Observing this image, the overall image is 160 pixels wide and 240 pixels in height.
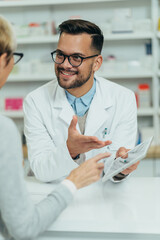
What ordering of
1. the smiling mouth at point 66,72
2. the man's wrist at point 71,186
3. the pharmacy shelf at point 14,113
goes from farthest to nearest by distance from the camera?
the pharmacy shelf at point 14,113 → the smiling mouth at point 66,72 → the man's wrist at point 71,186

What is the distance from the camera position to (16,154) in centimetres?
Result: 111

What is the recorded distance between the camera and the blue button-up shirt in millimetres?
2023

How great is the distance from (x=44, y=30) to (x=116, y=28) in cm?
73

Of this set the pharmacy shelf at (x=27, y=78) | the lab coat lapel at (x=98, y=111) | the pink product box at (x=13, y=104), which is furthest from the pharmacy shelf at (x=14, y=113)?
the lab coat lapel at (x=98, y=111)

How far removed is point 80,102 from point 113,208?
0.78m

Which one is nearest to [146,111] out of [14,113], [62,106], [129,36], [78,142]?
[129,36]

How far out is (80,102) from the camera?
2.04 m

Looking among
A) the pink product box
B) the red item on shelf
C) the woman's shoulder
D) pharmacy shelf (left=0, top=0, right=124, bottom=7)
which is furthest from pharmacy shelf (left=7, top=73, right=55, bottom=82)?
the woman's shoulder

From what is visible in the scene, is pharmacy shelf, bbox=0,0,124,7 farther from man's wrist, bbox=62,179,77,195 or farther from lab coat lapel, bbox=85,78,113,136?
man's wrist, bbox=62,179,77,195

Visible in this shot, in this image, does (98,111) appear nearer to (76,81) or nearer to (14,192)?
(76,81)

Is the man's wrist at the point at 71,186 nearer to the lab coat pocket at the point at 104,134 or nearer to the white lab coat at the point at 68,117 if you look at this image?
the white lab coat at the point at 68,117

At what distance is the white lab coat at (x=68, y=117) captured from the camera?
1916 millimetres

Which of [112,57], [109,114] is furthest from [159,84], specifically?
[109,114]

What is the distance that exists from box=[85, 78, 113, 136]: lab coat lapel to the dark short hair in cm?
26
